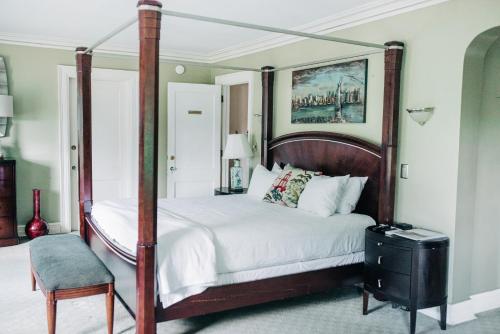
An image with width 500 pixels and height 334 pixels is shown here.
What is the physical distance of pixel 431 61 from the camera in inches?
143

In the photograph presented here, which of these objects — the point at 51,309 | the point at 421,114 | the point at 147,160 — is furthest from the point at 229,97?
the point at 51,309

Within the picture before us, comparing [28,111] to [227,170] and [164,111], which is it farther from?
[227,170]

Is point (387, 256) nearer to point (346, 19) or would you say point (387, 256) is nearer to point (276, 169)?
point (276, 169)

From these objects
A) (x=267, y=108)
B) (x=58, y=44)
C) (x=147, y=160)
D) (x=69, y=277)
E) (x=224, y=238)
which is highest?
(x=58, y=44)

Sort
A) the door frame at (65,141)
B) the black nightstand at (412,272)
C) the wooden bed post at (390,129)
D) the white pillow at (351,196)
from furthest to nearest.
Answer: the door frame at (65,141), the white pillow at (351,196), the wooden bed post at (390,129), the black nightstand at (412,272)

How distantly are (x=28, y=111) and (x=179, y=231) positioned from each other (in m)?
3.65

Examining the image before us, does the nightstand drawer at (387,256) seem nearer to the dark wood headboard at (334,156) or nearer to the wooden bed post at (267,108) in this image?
the dark wood headboard at (334,156)

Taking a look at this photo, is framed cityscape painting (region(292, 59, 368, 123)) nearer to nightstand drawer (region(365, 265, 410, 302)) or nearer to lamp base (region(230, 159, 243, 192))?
lamp base (region(230, 159, 243, 192))

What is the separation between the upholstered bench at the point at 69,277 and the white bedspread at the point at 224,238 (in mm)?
253

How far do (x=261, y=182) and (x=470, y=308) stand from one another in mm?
2221

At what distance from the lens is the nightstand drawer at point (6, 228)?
5355 mm

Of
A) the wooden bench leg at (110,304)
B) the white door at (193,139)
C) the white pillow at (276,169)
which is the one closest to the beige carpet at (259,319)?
the wooden bench leg at (110,304)

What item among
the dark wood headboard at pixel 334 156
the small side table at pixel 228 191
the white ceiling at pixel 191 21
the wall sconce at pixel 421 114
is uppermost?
the white ceiling at pixel 191 21

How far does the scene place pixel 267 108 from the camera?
17.7 feet
